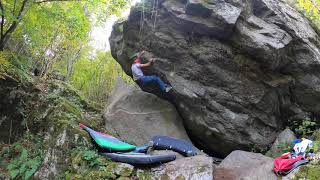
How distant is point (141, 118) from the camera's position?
35.5 ft

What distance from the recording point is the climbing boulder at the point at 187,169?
7.76 m

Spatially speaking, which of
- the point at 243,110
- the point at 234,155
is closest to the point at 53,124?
the point at 234,155

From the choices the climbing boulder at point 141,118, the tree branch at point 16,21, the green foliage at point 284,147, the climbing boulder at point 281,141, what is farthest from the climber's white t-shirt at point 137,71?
the green foliage at point 284,147

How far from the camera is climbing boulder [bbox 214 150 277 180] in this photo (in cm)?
777

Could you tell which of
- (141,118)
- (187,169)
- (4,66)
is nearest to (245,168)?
(187,169)

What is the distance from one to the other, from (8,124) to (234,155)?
Result: 21.0 feet

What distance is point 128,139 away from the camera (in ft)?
34.5

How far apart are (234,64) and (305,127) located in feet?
9.53

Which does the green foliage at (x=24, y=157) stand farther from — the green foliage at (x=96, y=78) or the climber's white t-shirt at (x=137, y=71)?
the green foliage at (x=96, y=78)

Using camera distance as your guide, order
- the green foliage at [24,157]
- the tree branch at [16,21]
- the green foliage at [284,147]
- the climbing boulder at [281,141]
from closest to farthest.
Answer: the green foliage at [24,157], the tree branch at [16,21], the green foliage at [284,147], the climbing boulder at [281,141]

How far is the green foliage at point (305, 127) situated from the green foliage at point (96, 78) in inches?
331

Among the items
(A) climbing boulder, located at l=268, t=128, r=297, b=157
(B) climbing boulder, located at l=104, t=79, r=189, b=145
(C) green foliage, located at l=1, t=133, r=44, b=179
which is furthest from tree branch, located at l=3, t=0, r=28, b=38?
(A) climbing boulder, located at l=268, t=128, r=297, b=157

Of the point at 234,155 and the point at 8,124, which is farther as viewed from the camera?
the point at 8,124

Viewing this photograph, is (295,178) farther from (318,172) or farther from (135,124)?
(135,124)
